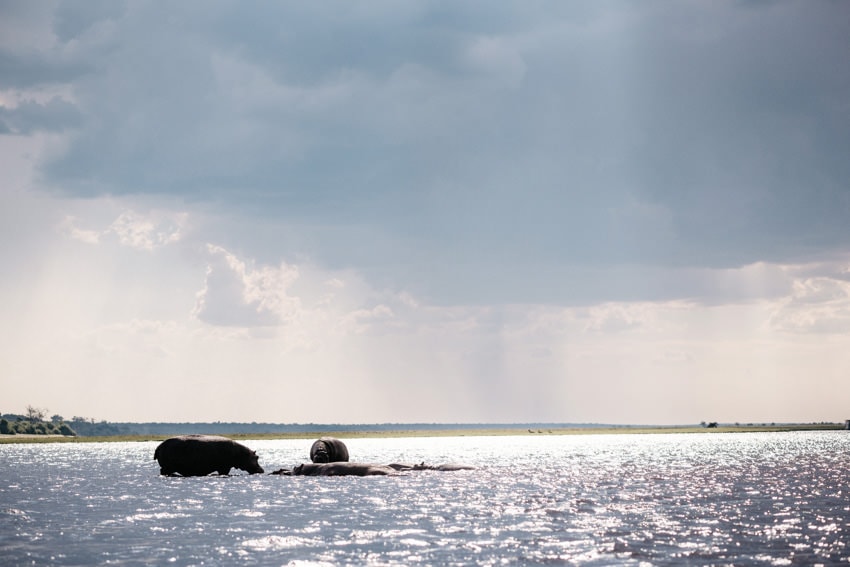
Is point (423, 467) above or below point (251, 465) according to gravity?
below

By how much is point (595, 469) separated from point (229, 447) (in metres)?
29.7

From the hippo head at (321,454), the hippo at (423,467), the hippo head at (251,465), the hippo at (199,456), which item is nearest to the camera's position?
the hippo at (199,456)

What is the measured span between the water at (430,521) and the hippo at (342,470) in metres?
4.94

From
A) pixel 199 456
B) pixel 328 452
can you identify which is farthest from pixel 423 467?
pixel 199 456

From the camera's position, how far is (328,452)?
71.2m

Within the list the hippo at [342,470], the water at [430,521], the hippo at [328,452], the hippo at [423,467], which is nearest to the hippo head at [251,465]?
the hippo at [342,470]

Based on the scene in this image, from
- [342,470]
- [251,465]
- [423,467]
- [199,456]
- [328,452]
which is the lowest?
[423,467]

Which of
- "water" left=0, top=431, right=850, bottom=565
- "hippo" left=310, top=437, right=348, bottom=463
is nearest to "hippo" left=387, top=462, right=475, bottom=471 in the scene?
"hippo" left=310, top=437, right=348, bottom=463

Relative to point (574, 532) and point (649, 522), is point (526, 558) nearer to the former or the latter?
point (574, 532)

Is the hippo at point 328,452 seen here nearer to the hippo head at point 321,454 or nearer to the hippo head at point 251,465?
the hippo head at point 321,454

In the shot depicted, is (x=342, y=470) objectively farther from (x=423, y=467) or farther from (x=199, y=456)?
(x=199, y=456)

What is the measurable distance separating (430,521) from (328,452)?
37.8 meters

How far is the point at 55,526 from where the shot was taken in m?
33.8

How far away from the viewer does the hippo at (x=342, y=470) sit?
64.1 m
